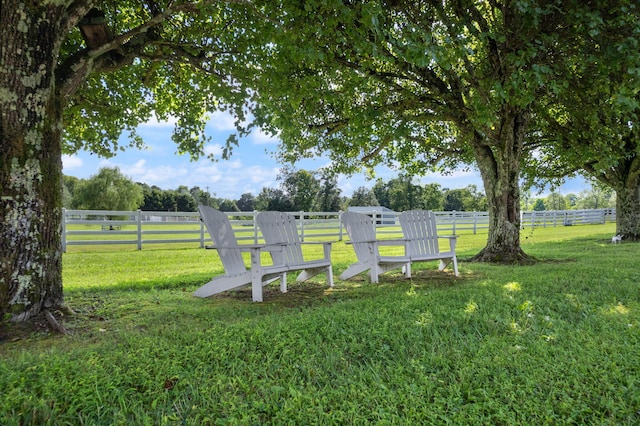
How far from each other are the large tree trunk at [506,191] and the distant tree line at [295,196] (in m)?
20.8

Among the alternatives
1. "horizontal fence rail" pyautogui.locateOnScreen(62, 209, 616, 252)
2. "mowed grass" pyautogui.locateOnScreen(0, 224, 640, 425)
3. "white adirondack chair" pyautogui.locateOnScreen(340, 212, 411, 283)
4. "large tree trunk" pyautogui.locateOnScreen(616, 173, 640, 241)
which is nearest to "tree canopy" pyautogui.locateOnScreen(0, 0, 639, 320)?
"mowed grass" pyautogui.locateOnScreen(0, 224, 640, 425)

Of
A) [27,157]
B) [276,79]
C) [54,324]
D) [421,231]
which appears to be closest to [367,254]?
[421,231]

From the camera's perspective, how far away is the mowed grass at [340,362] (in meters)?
2.17

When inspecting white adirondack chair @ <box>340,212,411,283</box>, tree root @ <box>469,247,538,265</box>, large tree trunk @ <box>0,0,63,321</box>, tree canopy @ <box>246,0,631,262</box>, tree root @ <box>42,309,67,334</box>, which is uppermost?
tree canopy @ <box>246,0,631,262</box>

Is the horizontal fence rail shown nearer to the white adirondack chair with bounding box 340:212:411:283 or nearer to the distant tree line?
the white adirondack chair with bounding box 340:212:411:283

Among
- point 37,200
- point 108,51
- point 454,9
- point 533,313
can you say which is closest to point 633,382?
point 533,313

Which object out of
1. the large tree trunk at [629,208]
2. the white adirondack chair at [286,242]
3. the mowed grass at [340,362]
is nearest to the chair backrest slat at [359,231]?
the white adirondack chair at [286,242]

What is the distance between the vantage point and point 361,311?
13.4 ft

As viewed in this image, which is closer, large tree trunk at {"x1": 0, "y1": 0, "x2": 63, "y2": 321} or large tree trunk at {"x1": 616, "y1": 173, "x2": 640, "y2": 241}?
large tree trunk at {"x1": 0, "y1": 0, "x2": 63, "y2": 321}

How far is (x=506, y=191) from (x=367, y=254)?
157 inches

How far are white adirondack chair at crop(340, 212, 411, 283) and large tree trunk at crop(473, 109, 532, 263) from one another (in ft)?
9.84

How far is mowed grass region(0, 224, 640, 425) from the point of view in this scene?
85.4 inches

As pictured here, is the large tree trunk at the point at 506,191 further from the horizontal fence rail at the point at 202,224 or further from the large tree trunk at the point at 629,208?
the large tree trunk at the point at 629,208

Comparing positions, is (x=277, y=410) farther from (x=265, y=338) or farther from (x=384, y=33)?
(x=384, y=33)
